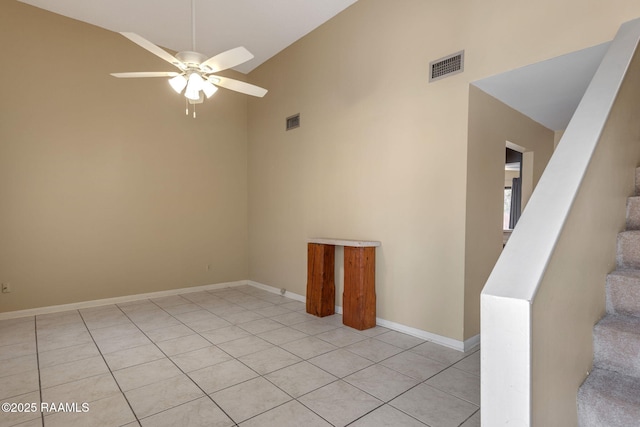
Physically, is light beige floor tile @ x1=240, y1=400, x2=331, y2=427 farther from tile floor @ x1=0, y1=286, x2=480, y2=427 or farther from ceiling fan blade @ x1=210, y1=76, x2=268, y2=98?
ceiling fan blade @ x1=210, y1=76, x2=268, y2=98

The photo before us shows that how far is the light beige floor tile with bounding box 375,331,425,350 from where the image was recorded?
10.4 feet

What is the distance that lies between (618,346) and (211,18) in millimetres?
5000

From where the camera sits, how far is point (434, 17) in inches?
126

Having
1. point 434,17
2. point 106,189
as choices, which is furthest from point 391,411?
point 106,189

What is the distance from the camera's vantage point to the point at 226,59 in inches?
104

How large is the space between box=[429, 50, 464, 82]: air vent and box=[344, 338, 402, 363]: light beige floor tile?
2.64 meters

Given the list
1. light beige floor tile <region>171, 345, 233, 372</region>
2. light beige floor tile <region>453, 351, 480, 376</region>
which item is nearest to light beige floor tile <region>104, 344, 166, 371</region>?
light beige floor tile <region>171, 345, 233, 372</region>

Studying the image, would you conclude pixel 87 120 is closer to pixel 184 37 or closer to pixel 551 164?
pixel 184 37

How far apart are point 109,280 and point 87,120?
2231 mm

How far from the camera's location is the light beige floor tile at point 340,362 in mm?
2625

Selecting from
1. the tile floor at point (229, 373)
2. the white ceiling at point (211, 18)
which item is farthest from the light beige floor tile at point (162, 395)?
the white ceiling at point (211, 18)

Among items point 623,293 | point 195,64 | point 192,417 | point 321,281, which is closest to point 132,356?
point 192,417

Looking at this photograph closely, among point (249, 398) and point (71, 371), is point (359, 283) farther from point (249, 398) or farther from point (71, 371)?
point (71, 371)

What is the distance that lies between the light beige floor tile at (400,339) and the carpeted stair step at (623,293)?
1777 mm
